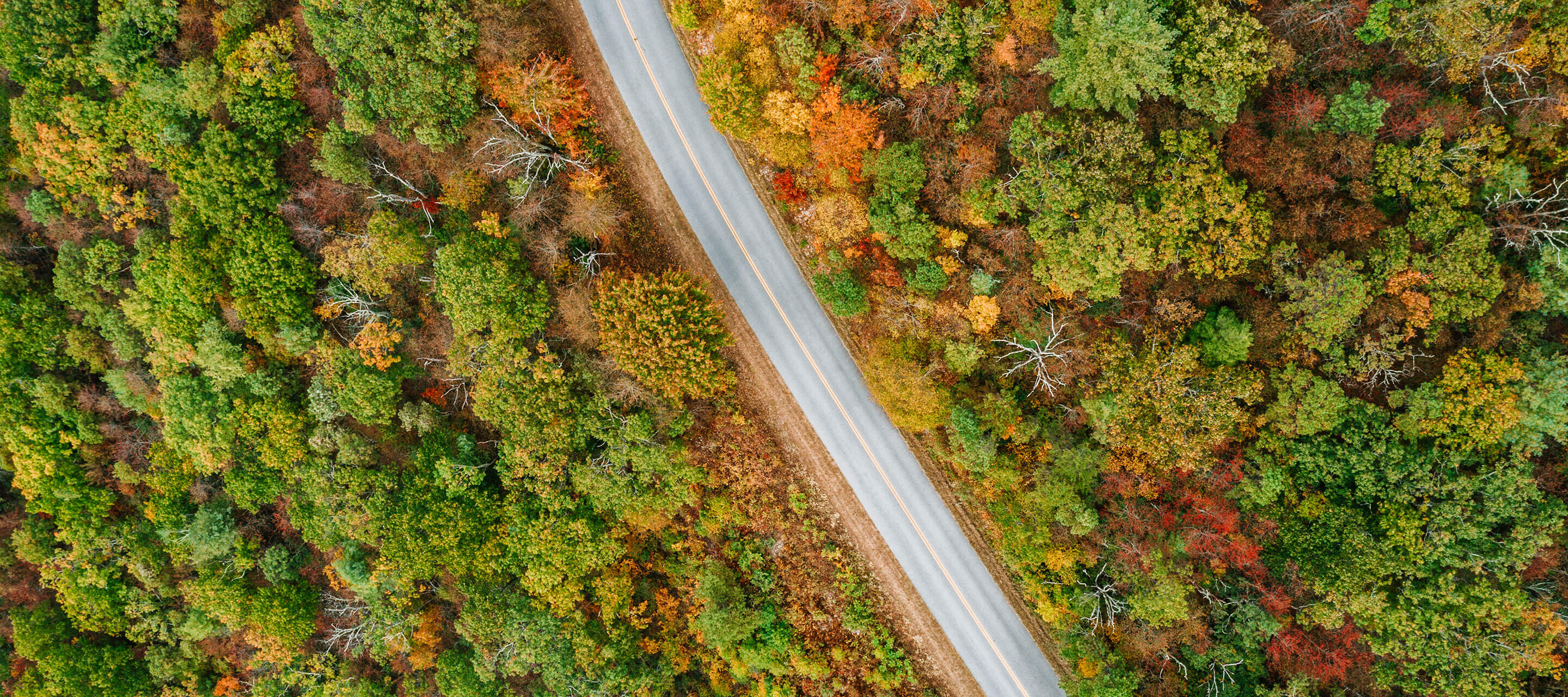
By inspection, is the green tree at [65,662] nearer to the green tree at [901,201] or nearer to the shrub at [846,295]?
the shrub at [846,295]

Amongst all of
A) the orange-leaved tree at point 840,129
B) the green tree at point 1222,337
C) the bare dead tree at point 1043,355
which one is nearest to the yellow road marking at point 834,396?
the orange-leaved tree at point 840,129

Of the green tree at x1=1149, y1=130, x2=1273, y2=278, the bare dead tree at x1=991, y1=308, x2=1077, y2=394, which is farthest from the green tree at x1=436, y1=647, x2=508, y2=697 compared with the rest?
the green tree at x1=1149, y1=130, x2=1273, y2=278

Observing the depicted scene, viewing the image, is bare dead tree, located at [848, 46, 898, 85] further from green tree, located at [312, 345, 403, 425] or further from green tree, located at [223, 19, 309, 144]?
green tree, located at [312, 345, 403, 425]

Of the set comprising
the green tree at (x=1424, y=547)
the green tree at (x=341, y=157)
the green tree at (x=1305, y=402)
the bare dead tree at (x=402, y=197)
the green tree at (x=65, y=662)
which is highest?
the green tree at (x=341, y=157)

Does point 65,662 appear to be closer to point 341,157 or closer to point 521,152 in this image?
point 341,157

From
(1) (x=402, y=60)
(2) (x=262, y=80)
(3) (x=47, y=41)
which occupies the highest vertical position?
(1) (x=402, y=60)

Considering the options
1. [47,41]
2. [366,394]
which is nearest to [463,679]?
[366,394]
